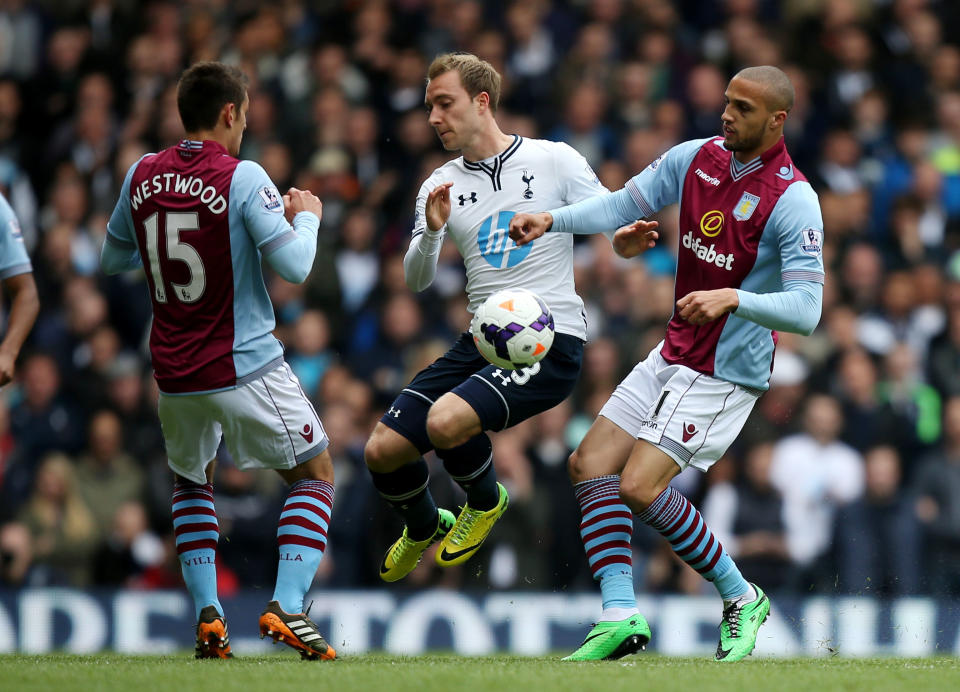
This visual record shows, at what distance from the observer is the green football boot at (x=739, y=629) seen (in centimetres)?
705

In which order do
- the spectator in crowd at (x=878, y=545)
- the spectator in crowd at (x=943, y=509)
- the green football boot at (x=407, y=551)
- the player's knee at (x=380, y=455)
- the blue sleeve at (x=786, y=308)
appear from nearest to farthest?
the blue sleeve at (x=786, y=308) < the player's knee at (x=380, y=455) < the green football boot at (x=407, y=551) < the spectator in crowd at (x=878, y=545) < the spectator in crowd at (x=943, y=509)

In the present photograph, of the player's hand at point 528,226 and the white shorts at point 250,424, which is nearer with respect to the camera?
the white shorts at point 250,424

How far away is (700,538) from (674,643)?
3.18m

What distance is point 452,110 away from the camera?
732cm

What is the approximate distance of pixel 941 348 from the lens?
11.1m

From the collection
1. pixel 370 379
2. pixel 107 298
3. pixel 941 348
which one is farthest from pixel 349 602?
→ pixel 941 348

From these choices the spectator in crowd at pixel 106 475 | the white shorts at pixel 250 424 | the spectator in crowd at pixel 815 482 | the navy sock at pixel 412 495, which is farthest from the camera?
the spectator in crowd at pixel 106 475

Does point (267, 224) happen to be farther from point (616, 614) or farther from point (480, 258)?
point (616, 614)

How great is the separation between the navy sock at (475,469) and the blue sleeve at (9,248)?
221 centimetres

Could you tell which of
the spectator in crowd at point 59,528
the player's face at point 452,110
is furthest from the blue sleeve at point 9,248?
the spectator in crowd at point 59,528

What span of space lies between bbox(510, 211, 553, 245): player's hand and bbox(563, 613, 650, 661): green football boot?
5.93 feet

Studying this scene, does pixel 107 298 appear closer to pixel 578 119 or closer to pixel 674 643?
pixel 578 119

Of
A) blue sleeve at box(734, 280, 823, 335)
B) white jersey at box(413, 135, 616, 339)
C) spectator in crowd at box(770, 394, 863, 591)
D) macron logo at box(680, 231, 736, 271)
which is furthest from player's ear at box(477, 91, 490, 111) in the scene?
spectator in crowd at box(770, 394, 863, 591)

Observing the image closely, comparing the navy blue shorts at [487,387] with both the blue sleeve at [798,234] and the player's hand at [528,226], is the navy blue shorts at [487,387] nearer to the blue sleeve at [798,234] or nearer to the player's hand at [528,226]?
the player's hand at [528,226]
